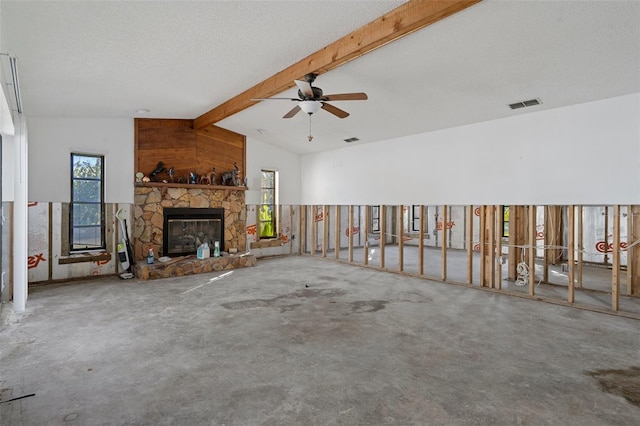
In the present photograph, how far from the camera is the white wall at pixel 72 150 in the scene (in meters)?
5.82

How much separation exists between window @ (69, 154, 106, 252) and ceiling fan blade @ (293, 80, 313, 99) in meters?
4.87

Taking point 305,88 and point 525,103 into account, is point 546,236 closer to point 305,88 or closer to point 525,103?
point 525,103

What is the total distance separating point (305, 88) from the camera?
3.93m

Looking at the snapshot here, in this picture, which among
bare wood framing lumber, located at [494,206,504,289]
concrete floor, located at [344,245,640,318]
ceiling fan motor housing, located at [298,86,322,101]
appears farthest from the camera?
bare wood framing lumber, located at [494,206,504,289]

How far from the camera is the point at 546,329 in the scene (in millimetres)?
3883

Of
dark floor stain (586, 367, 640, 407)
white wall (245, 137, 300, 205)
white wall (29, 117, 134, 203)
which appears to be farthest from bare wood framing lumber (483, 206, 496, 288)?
white wall (29, 117, 134, 203)

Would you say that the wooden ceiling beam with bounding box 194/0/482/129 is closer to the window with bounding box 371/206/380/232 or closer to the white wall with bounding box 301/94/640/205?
the white wall with bounding box 301/94/640/205

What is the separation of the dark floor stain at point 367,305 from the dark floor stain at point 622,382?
2.34 m

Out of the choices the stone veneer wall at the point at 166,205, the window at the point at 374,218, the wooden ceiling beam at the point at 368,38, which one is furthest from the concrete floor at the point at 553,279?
the wooden ceiling beam at the point at 368,38

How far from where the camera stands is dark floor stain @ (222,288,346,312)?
4.62 metres

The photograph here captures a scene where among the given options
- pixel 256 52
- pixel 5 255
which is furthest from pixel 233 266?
pixel 256 52

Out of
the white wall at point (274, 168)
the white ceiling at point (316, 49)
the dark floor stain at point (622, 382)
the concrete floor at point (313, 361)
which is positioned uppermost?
the white ceiling at point (316, 49)

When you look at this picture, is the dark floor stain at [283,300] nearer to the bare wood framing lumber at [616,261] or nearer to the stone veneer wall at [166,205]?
the stone veneer wall at [166,205]

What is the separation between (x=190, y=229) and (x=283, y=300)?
3.66 m
